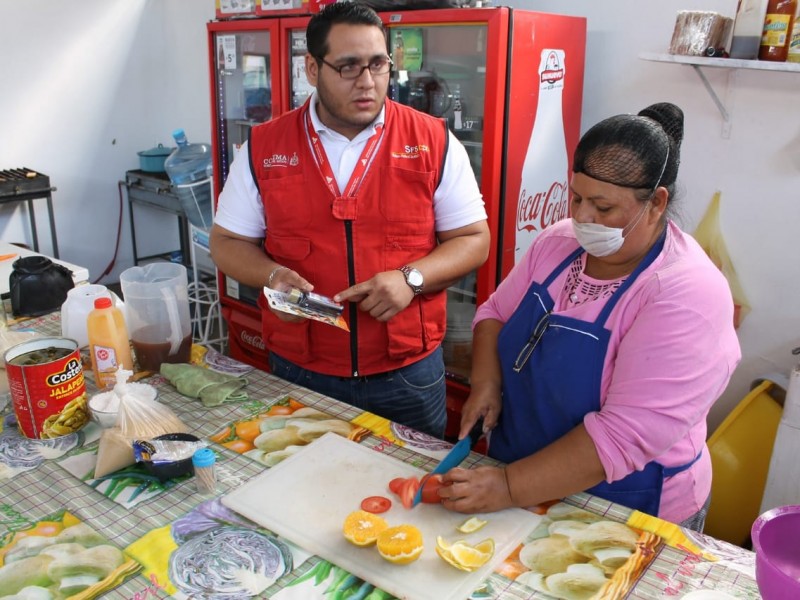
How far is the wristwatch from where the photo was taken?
1.81 metres

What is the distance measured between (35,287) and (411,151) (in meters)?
1.26

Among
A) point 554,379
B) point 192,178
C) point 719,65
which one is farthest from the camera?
point 192,178

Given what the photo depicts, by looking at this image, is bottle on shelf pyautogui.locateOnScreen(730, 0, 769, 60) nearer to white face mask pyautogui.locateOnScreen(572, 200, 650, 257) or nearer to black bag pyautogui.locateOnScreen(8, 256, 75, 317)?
white face mask pyautogui.locateOnScreen(572, 200, 650, 257)

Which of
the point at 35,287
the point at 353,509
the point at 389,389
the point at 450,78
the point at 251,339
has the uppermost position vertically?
the point at 450,78

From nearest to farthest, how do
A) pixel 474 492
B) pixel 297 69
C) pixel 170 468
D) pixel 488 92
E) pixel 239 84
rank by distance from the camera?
pixel 474 492 → pixel 170 468 → pixel 488 92 → pixel 297 69 → pixel 239 84

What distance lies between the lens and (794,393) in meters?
2.34

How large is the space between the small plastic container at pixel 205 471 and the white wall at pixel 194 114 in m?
2.29

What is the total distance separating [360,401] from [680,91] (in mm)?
1898

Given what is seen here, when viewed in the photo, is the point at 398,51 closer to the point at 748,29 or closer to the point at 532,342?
the point at 748,29

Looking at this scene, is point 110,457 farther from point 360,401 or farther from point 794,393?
point 794,393

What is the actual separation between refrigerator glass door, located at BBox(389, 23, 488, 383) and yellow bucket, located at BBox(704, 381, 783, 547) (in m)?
1.08

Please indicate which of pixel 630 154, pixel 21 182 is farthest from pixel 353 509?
pixel 21 182

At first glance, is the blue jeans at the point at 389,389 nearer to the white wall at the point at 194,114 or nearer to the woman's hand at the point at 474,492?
the woman's hand at the point at 474,492

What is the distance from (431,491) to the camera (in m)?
1.27
